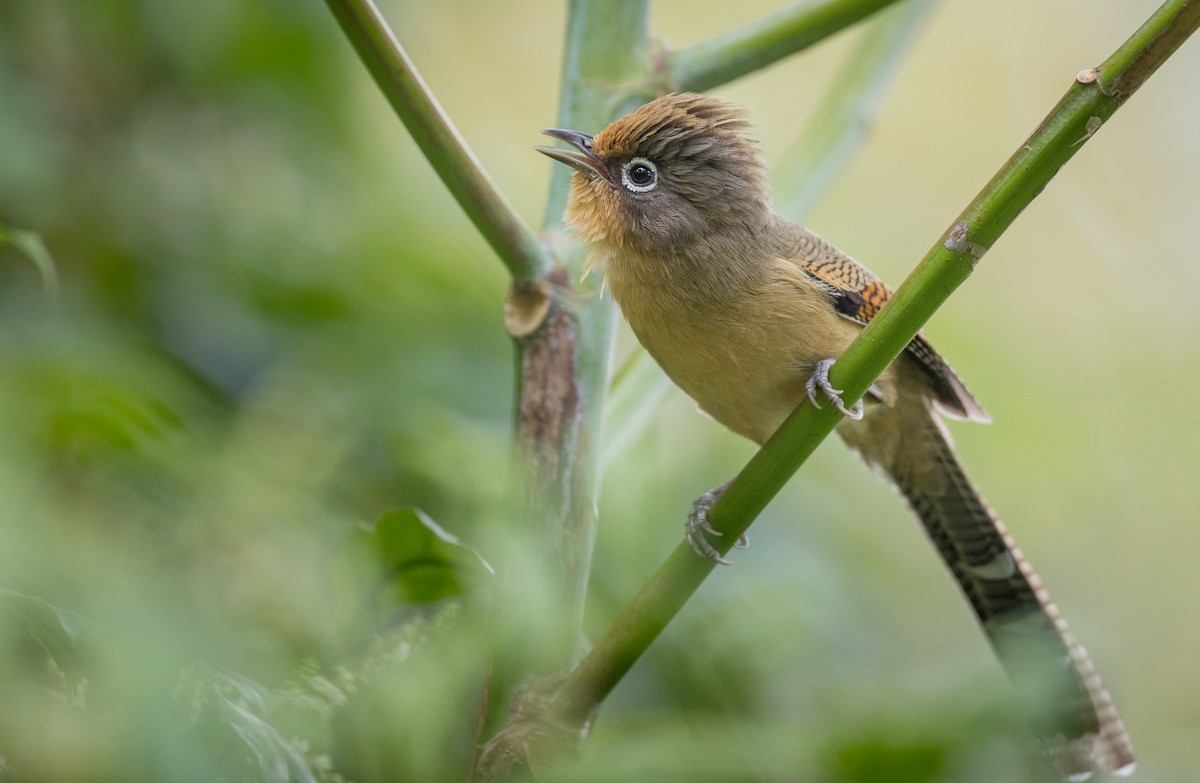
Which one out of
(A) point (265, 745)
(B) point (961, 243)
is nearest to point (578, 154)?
(B) point (961, 243)

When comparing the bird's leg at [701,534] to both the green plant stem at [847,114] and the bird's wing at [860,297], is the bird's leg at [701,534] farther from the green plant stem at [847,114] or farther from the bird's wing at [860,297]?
the green plant stem at [847,114]

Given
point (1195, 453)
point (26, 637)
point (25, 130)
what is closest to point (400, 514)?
point (26, 637)

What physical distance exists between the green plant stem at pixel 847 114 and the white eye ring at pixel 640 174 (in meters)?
0.36

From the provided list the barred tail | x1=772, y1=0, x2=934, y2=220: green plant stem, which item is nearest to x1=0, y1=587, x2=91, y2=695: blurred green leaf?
x1=772, y1=0, x2=934, y2=220: green plant stem

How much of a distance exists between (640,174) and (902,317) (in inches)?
53.2

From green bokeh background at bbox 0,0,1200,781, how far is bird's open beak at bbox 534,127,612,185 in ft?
1.85

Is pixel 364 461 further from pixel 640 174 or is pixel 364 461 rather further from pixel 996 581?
A: pixel 996 581

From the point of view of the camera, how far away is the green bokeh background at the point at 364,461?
1886mm

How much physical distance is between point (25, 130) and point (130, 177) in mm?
362

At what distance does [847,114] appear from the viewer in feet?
11.0

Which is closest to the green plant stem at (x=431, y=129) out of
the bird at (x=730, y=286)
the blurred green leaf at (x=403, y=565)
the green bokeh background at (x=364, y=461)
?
the bird at (x=730, y=286)

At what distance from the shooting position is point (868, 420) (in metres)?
3.72

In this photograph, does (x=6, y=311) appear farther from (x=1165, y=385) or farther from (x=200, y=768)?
(x=1165, y=385)

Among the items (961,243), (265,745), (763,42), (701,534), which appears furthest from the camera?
(763,42)
